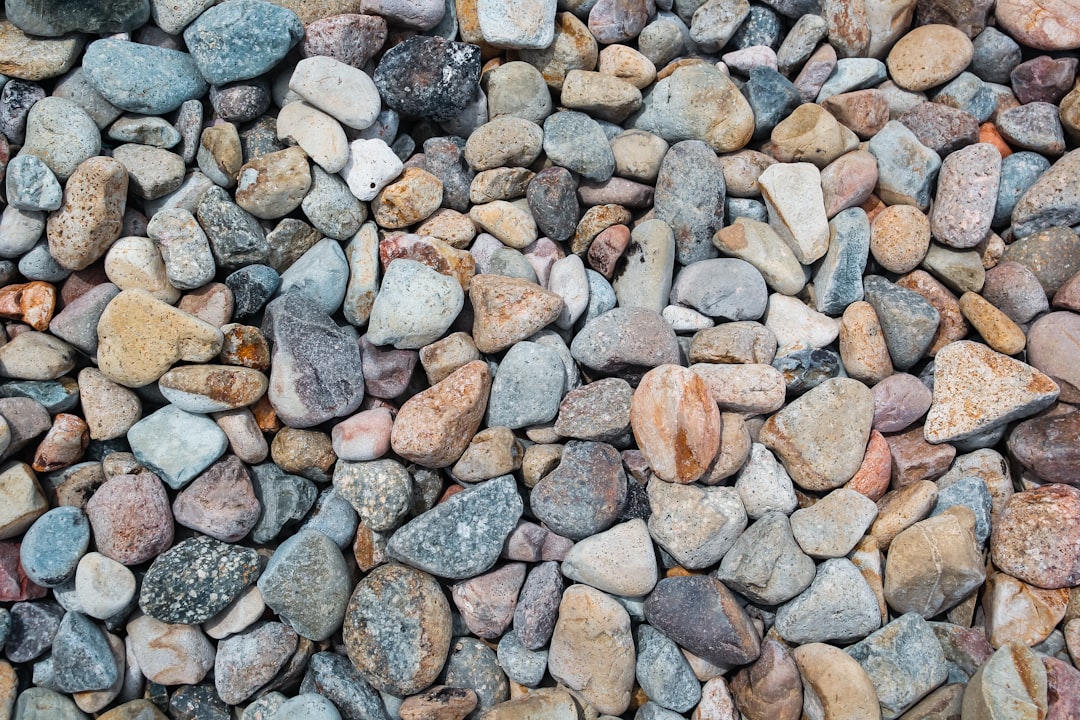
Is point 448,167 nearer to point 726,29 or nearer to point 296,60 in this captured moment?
point 296,60

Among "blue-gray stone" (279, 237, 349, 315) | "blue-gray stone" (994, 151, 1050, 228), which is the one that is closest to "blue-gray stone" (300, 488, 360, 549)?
"blue-gray stone" (279, 237, 349, 315)

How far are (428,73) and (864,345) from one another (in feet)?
4.42

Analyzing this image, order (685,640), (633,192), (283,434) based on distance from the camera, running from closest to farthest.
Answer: (685,640)
(283,434)
(633,192)

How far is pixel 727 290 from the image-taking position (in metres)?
2.06

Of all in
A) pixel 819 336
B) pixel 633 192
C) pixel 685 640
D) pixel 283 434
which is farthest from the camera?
pixel 633 192

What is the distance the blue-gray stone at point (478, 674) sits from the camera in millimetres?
1840

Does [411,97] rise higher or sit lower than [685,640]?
higher

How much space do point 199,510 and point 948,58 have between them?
2364 millimetres

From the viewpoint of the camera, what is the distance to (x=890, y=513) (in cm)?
191

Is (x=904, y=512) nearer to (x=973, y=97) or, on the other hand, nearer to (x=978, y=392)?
(x=978, y=392)

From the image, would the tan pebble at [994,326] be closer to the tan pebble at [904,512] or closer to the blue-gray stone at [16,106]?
the tan pebble at [904,512]

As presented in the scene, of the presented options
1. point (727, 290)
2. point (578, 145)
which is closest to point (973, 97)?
point (727, 290)

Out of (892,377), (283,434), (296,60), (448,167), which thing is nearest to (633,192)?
(448,167)

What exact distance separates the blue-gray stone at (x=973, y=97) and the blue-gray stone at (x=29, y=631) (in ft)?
9.01
